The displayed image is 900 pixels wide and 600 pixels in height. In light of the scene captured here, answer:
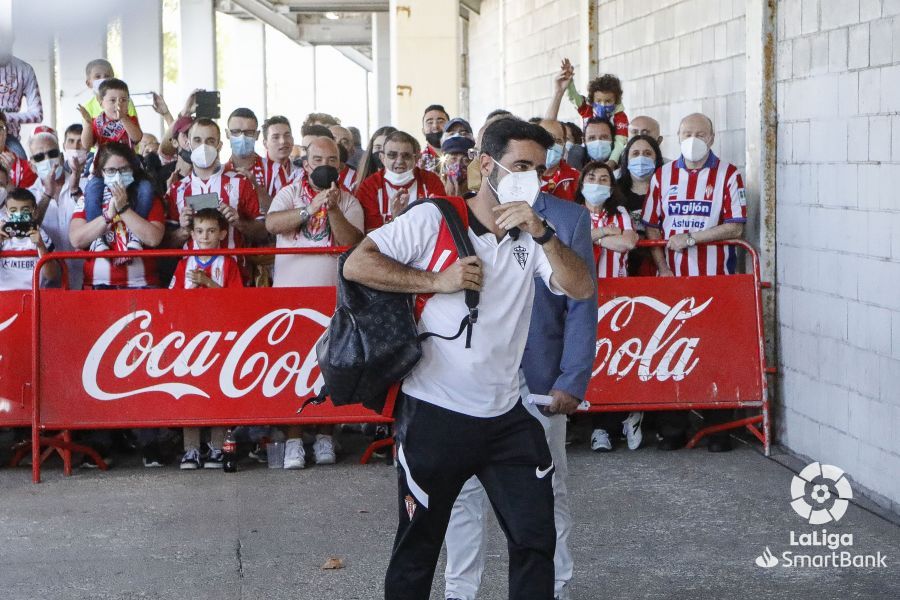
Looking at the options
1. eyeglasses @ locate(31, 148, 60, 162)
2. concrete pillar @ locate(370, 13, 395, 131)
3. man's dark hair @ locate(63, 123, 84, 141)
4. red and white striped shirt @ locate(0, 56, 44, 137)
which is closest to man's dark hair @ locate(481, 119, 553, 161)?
eyeglasses @ locate(31, 148, 60, 162)

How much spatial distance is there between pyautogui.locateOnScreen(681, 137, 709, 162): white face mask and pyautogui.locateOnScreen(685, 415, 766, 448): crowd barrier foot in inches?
72.5

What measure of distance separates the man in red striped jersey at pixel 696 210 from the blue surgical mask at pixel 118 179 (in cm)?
364

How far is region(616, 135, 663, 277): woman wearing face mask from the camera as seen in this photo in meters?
9.23

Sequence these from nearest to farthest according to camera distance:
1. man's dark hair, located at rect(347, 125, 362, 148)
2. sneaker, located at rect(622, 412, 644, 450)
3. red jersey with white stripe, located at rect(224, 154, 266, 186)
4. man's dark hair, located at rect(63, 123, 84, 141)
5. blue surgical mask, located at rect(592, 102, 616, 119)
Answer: sneaker, located at rect(622, 412, 644, 450), red jersey with white stripe, located at rect(224, 154, 266, 186), blue surgical mask, located at rect(592, 102, 616, 119), man's dark hair, located at rect(63, 123, 84, 141), man's dark hair, located at rect(347, 125, 362, 148)

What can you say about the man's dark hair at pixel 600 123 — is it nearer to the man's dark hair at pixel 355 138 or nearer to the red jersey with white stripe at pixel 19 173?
the man's dark hair at pixel 355 138

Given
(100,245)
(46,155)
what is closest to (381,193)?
(100,245)

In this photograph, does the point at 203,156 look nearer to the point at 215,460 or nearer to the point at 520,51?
the point at 215,460

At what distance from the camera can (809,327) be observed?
833cm

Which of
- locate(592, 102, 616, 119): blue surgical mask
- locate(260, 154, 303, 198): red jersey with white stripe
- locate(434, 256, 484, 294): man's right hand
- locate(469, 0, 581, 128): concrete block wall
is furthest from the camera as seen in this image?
locate(469, 0, 581, 128): concrete block wall

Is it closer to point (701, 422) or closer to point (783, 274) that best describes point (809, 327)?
point (783, 274)

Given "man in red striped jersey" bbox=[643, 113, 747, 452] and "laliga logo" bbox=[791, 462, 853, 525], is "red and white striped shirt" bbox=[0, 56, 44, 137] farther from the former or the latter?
"laliga logo" bbox=[791, 462, 853, 525]

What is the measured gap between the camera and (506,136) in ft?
14.4

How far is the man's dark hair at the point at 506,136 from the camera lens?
14.4 ft

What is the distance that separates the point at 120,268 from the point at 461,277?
197 inches
